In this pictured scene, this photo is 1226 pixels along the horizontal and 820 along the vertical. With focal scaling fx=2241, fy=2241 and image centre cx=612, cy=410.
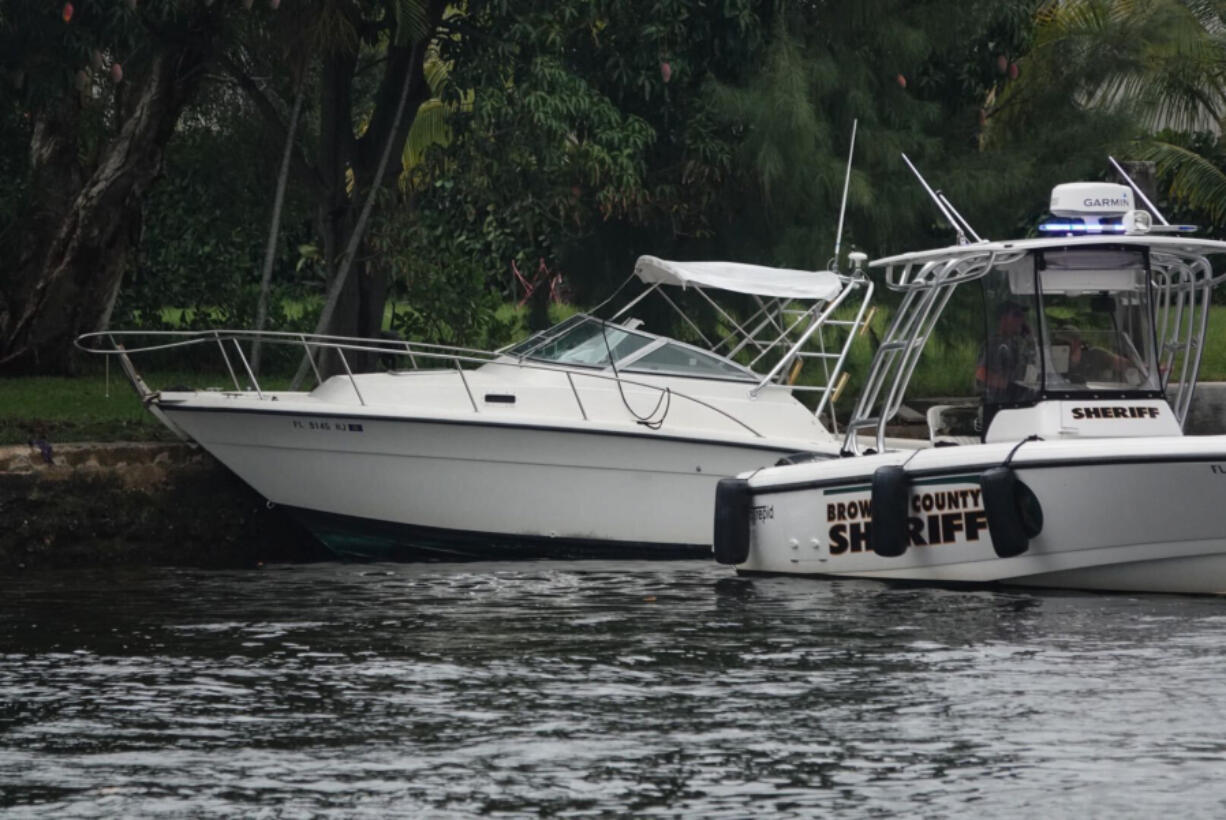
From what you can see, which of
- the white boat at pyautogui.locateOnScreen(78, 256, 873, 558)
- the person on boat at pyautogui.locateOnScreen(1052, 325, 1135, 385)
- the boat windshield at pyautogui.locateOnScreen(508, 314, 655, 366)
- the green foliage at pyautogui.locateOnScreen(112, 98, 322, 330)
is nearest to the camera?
the person on boat at pyautogui.locateOnScreen(1052, 325, 1135, 385)

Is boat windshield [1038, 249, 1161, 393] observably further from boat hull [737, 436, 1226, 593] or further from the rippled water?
the rippled water

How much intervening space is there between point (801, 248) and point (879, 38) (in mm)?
2357

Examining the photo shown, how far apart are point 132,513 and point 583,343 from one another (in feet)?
12.3

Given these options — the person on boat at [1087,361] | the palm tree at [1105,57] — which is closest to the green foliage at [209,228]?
the palm tree at [1105,57]

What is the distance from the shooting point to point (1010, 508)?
45.5 ft

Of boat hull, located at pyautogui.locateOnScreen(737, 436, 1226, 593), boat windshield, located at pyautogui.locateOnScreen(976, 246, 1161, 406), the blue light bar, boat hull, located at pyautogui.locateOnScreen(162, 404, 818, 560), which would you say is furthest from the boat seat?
the blue light bar

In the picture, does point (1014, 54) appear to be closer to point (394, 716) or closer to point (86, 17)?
point (86, 17)

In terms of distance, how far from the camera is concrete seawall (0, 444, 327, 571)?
55.3ft

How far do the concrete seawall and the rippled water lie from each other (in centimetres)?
165

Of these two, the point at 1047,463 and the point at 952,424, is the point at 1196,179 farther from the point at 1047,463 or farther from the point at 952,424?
the point at 1047,463

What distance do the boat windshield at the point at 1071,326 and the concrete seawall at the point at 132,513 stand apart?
609cm

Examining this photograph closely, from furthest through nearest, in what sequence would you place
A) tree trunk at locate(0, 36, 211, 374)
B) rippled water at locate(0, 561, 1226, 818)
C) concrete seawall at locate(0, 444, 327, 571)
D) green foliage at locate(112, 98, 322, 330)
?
green foliage at locate(112, 98, 322, 330) < tree trunk at locate(0, 36, 211, 374) < concrete seawall at locate(0, 444, 327, 571) < rippled water at locate(0, 561, 1226, 818)

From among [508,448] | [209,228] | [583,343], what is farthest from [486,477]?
[209,228]

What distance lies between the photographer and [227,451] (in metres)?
17.3
